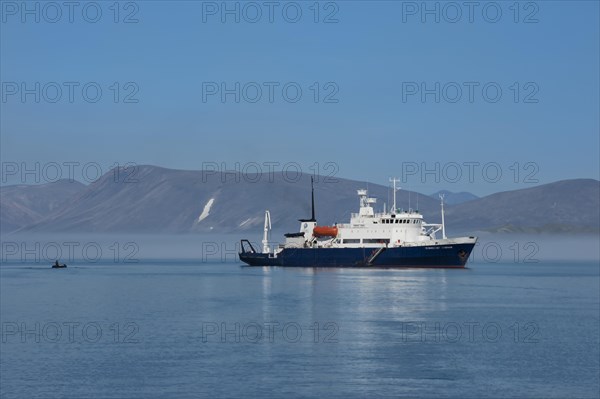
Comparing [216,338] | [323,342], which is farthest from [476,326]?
[216,338]

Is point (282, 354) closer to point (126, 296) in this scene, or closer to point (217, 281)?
point (126, 296)

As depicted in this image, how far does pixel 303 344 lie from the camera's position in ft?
166

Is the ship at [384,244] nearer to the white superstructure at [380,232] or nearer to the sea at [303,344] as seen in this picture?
the white superstructure at [380,232]

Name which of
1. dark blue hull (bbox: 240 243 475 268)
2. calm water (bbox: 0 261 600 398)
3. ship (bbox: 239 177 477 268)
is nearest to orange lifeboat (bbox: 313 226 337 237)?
ship (bbox: 239 177 477 268)

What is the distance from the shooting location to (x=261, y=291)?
90.0 meters

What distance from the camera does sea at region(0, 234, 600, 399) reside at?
128 ft

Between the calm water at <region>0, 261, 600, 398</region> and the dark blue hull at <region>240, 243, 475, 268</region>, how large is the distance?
93.3 ft

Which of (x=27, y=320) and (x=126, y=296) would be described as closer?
(x=27, y=320)

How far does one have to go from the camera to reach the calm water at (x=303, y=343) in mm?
39031

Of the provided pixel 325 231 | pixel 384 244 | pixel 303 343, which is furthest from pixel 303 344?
pixel 325 231

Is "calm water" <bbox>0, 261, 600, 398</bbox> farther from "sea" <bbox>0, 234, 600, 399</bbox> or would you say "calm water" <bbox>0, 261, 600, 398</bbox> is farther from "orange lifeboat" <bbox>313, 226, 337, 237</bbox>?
"orange lifeboat" <bbox>313, 226, 337, 237</bbox>

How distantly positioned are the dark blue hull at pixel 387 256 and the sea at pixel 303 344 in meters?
28.2

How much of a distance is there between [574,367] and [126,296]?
52156mm

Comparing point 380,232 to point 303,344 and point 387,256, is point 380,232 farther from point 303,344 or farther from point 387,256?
point 303,344
